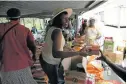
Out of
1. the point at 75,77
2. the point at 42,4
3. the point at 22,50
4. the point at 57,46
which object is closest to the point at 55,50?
the point at 57,46

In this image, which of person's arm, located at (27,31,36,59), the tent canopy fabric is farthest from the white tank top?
the tent canopy fabric

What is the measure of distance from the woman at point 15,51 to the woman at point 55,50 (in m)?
0.27

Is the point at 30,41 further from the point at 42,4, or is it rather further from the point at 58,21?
the point at 42,4

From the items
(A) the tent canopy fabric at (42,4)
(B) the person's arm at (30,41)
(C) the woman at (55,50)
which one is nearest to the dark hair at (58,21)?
(C) the woman at (55,50)

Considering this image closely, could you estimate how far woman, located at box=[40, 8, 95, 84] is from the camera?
Answer: 261 centimetres

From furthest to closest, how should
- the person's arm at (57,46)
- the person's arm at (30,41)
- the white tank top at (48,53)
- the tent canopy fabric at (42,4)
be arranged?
1. the tent canopy fabric at (42,4)
2. the person's arm at (30,41)
3. the white tank top at (48,53)
4. the person's arm at (57,46)

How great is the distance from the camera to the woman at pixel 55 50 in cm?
261

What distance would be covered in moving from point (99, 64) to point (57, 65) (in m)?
0.63

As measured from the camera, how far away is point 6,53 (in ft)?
9.27

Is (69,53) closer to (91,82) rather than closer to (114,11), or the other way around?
(91,82)

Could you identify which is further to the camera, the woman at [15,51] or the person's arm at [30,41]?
the person's arm at [30,41]

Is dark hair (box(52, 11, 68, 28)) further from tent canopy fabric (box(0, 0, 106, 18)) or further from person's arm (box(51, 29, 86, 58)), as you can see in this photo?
tent canopy fabric (box(0, 0, 106, 18))

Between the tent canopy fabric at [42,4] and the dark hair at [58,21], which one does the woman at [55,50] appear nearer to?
the dark hair at [58,21]

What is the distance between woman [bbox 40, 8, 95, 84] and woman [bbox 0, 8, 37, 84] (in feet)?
0.88
